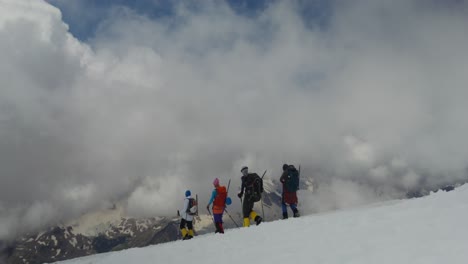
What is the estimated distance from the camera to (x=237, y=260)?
11.3m

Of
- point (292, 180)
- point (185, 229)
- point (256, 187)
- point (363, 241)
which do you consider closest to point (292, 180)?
point (292, 180)

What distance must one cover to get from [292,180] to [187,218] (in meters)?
6.42

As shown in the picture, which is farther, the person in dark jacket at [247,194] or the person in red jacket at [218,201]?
the person in red jacket at [218,201]

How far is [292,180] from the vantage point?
22453 mm

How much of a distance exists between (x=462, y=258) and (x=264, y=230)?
944 centimetres

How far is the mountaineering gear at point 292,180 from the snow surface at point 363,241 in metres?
6.85

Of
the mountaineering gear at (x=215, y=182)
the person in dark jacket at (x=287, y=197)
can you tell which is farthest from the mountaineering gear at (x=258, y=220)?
the mountaineering gear at (x=215, y=182)

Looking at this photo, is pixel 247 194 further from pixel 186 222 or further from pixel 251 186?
pixel 186 222

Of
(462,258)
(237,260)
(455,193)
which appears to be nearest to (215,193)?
(237,260)

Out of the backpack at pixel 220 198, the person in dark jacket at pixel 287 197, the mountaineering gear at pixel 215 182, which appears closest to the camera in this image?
the person in dark jacket at pixel 287 197

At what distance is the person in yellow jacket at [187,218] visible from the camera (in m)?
23.0

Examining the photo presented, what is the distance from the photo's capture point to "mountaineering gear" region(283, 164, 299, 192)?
22344 mm

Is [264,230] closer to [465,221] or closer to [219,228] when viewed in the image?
[219,228]

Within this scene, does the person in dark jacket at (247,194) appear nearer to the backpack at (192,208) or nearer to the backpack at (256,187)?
the backpack at (256,187)
